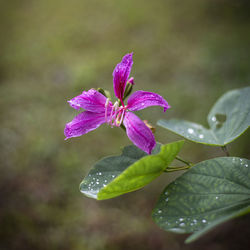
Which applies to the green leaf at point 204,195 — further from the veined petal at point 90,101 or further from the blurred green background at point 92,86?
the blurred green background at point 92,86

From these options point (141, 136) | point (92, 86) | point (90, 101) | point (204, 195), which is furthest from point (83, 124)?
point (92, 86)

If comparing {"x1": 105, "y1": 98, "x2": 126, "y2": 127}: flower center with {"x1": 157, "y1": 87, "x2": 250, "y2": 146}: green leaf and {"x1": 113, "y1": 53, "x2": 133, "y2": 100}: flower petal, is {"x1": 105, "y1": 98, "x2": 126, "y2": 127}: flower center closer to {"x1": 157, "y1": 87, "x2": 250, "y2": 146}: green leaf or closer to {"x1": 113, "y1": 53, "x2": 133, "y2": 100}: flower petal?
{"x1": 113, "y1": 53, "x2": 133, "y2": 100}: flower petal

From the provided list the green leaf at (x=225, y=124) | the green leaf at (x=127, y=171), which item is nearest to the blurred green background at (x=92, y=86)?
the green leaf at (x=225, y=124)

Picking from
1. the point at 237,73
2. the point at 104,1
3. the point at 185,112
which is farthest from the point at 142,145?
→ the point at 104,1

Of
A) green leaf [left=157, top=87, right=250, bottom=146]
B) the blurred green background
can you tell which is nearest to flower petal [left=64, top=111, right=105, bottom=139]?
green leaf [left=157, top=87, right=250, bottom=146]

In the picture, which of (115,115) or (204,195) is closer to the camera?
(204,195)

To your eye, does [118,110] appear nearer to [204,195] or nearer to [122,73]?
[122,73]
